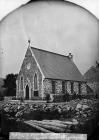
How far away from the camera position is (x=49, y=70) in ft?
9.05

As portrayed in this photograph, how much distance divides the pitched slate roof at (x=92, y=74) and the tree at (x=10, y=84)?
0.65 meters

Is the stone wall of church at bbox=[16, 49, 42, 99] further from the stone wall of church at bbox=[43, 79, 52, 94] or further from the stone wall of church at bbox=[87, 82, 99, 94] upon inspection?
the stone wall of church at bbox=[87, 82, 99, 94]

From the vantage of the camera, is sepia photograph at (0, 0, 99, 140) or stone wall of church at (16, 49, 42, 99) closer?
sepia photograph at (0, 0, 99, 140)

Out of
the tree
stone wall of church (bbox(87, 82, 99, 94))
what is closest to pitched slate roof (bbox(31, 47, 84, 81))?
stone wall of church (bbox(87, 82, 99, 94))

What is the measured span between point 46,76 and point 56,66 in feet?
0.42

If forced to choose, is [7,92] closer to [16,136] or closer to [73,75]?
[16,136]

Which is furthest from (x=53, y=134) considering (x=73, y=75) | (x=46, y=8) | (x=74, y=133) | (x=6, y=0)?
(x=6, y=0)

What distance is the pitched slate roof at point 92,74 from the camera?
105 inches

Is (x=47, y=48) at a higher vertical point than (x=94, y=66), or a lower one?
higher

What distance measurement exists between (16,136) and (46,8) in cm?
116

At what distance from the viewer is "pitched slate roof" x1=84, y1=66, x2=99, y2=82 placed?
2662 millimetres

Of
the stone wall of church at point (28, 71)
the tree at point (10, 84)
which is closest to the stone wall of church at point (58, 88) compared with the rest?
the stone wall of church at point (28, 71)

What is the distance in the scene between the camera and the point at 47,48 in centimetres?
278

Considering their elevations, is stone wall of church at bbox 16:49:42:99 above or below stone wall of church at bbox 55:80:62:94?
above
